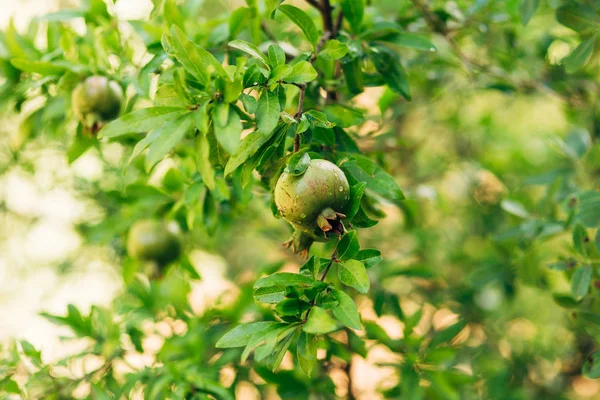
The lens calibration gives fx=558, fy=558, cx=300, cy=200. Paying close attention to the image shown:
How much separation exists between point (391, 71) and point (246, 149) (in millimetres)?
494

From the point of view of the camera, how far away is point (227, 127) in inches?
36.2

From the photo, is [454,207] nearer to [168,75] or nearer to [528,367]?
[528,367]

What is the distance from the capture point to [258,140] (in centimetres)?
94

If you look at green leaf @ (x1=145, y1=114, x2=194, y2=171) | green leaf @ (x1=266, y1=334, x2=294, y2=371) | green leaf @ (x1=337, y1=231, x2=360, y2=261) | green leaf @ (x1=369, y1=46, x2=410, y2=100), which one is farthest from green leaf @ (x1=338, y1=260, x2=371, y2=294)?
green leaf @ (x1=369, y1=46, x2=410, y2=100)

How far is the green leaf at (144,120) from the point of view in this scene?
3.16 ft

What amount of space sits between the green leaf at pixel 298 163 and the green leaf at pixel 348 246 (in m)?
0.14

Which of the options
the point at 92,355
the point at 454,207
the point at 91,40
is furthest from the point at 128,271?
the point at 454,207

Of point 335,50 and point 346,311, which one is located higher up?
point 335,50

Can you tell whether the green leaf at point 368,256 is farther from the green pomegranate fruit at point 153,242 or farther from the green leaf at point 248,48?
the green pomegranate fruit at point 153,242

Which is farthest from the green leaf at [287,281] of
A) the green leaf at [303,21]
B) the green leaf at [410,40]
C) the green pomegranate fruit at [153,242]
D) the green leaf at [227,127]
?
the green pomegranate fruit at [153,242]

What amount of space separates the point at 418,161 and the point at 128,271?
1.59 metres

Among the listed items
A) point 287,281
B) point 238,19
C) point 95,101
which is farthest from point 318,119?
point 95,101

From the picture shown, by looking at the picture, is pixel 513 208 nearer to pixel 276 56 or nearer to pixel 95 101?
pixel 276 56

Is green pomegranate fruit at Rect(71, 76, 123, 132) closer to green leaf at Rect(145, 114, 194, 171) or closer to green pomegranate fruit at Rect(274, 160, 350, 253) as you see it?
green leaf at Rect(145, 114, 194, 171)
